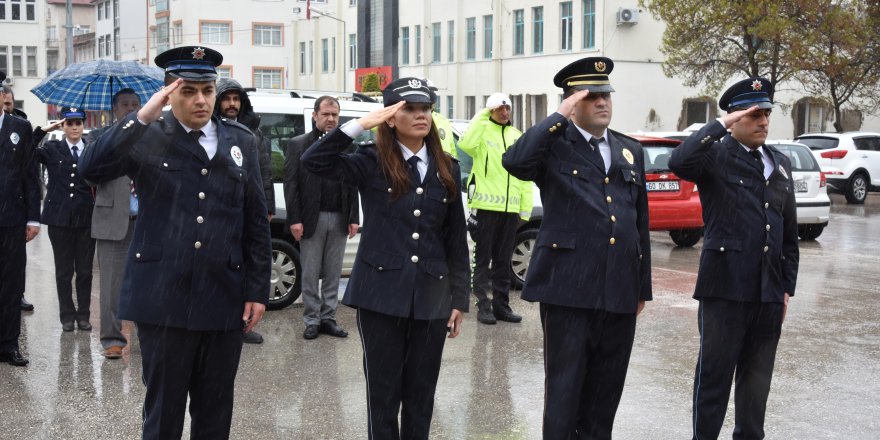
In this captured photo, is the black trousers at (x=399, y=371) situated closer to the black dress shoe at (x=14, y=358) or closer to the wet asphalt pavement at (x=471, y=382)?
the wet asphalt pavement at (x=471, y=382)

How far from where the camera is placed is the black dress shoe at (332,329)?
31.3ft

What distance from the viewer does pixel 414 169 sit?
529cm

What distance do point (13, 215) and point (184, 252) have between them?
4073mm

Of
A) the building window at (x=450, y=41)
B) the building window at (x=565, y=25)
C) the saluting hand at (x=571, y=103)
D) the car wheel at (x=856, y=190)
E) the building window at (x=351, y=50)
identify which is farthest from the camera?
the building window at (x=351, y=50)

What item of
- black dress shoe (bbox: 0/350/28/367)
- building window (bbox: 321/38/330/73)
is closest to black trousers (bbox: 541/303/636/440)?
black dress shoe (bbox: 0/350/28/367)

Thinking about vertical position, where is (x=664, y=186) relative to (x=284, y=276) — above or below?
above

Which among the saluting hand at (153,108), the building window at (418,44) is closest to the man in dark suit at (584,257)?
the saluting hand at (153,108)

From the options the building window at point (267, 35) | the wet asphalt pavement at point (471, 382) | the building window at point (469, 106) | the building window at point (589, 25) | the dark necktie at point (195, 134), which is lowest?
the wet asphalt pavement at point (471, 382)

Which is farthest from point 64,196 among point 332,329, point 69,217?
point 332,329

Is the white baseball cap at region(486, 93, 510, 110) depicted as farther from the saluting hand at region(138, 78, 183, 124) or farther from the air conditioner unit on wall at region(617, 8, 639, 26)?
the air conditioner unit on wall at region(617, 8, 639, 26)

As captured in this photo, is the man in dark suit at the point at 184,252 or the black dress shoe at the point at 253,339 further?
the black dress shoe at the point at 253,339

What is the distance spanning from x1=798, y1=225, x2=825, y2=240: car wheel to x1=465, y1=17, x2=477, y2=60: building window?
106 feet

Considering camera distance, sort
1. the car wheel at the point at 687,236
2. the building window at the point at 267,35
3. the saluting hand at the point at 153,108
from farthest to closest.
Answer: the building window at the point at 267,35 < the car wheel at the point at 687,236 < the saluting hand at the point at 153,108

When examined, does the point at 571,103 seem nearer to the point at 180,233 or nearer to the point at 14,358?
the point at 180,233
